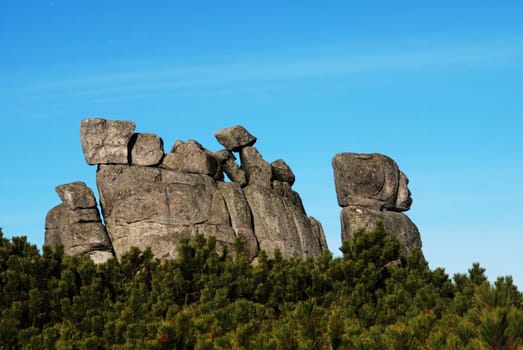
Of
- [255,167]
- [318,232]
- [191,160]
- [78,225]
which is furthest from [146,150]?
[318,232]

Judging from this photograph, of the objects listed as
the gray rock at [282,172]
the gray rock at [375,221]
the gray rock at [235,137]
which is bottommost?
the gray rock at [375,221]

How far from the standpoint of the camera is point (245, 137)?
117 ft

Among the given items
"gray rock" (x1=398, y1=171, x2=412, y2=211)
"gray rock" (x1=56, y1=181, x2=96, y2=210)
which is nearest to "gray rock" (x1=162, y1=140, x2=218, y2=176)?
"gray rock" (x1=56, y1=181, x2=96, y2=210)

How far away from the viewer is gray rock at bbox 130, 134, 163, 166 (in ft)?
109

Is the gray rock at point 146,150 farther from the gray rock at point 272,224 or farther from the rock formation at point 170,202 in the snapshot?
the gray rock at point 272,224

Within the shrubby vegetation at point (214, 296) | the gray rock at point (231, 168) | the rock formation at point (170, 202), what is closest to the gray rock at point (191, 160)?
the rock formation at point (170, 202)

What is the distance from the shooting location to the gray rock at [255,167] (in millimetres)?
34844

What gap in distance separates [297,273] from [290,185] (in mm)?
14158

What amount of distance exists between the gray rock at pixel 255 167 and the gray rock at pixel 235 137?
273mm

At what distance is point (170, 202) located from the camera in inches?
1256

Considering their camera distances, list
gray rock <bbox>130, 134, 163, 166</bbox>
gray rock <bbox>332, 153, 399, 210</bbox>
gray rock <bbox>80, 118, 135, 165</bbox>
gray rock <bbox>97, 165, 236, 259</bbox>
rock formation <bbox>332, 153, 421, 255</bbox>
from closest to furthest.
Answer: gray rock <bbox>97, 165, 236, 259</bbox> → gray rock <bbox>80, 118, 135, 165</bbox> → gray rock <bbox>130, 134, 163, 166</bbox> → rock formation <bbox>332, 153, 421, 255</bbox> → gray rock <bbox>332, 153, 399, 210</bbox>

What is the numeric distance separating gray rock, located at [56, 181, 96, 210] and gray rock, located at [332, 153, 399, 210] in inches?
363

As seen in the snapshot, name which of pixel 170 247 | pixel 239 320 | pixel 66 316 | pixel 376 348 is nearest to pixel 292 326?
pixel 376 348

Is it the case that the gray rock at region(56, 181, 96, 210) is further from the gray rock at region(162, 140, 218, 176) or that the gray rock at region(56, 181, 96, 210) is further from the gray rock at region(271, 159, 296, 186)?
the gray rock at region(271, 159, 296, 186)
